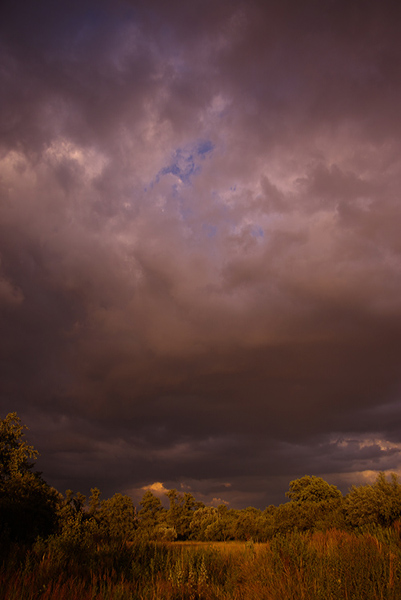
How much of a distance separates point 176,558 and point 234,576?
401 cm

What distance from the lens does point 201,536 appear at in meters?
73.6

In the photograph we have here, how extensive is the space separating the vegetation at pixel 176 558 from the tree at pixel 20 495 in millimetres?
80

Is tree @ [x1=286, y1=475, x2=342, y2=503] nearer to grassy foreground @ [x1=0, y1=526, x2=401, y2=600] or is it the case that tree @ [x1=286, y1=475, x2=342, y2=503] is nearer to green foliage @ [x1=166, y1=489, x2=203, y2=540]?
green foliage @ [x1=166, y1=489, x2=203, y2=540]

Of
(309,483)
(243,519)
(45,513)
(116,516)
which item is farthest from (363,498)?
(116,516)

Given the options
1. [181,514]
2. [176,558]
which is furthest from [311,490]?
[176,558]

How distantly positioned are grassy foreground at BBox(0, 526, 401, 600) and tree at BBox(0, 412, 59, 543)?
10413mm

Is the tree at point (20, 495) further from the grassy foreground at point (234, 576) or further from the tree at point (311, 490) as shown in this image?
the tree at point (311, 490)

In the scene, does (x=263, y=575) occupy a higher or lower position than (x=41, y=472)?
lower

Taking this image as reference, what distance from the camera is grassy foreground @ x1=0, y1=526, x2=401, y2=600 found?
863cm

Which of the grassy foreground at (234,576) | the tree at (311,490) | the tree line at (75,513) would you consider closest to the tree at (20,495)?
the tree line at (75,513)

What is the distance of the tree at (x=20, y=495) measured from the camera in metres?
24.7

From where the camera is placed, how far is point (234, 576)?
39.9ft

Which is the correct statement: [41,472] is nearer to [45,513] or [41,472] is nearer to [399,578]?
[45,513]

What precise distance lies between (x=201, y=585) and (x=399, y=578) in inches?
213
